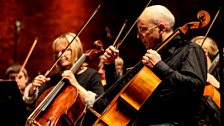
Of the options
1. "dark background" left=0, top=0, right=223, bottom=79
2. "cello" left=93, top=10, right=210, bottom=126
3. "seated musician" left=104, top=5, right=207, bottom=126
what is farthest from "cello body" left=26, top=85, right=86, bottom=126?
"dark background" left=0, top=0, right=223, bottom=79

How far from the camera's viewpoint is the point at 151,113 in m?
2.77

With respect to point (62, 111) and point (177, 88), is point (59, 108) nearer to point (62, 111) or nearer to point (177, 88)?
point (62, 111)

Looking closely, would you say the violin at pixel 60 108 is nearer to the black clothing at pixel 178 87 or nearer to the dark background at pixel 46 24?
the black clothing at pixel 178 87

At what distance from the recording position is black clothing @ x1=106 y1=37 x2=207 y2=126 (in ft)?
8.60

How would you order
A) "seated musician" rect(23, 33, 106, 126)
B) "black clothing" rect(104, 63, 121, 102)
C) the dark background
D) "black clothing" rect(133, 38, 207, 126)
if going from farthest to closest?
1. the dark background
2. "seated musician" rect(23, 33, 106, 126)
3. "black clothing" rect(104, 63, 121, 102)
4. "black clothing" rect(133, 38, 207, 126)

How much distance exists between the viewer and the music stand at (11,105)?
3330mm

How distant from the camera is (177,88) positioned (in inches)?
104

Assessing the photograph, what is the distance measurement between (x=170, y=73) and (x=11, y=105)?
1.38 metres

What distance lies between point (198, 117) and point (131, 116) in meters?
0.49

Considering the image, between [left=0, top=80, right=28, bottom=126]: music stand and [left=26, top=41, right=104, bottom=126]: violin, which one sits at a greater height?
[left=0, top=80, right=28, bottom=126]: music stand

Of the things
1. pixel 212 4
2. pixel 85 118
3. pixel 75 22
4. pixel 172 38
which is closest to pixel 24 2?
pixel 75 22

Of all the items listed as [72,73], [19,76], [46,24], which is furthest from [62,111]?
[46,24]

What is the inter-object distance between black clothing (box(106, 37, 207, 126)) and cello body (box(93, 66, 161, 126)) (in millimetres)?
66

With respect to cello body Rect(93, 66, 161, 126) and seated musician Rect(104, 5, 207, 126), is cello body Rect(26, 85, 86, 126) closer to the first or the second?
cello body Rect(93, 66, 161, 126)
